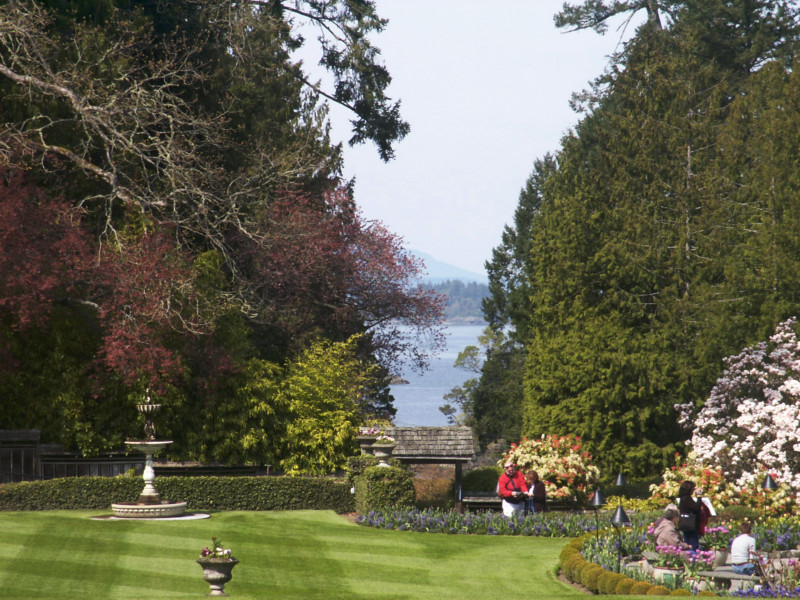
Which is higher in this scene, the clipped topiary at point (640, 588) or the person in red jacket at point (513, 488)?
the person in red jacket at point (513, 488)

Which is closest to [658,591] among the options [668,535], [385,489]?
[668,535]

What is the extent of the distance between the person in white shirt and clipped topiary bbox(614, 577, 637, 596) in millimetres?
2662

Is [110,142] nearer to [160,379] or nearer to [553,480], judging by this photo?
[160,379]

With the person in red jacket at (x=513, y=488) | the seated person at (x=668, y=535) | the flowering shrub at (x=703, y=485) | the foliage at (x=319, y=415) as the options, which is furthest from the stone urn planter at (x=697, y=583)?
the foliage at (x=319, y=415)

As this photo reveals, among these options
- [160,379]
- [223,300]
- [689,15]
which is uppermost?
[689,15]

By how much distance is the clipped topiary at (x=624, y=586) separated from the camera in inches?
591

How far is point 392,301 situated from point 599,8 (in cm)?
1874

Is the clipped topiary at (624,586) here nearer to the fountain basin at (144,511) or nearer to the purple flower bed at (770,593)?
the purple flower bed at (770,593)

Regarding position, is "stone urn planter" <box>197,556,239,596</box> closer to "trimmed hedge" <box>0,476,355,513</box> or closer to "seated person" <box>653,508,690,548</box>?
"seated person" <box>653,508,690,548</box>

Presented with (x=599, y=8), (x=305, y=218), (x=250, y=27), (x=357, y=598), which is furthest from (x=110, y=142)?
(x=599, y=8)

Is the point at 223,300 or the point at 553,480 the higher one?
the point at 223,300

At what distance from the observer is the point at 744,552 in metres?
17.0

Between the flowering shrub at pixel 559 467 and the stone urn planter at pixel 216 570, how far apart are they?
1435cm

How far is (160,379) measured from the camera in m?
28.2
